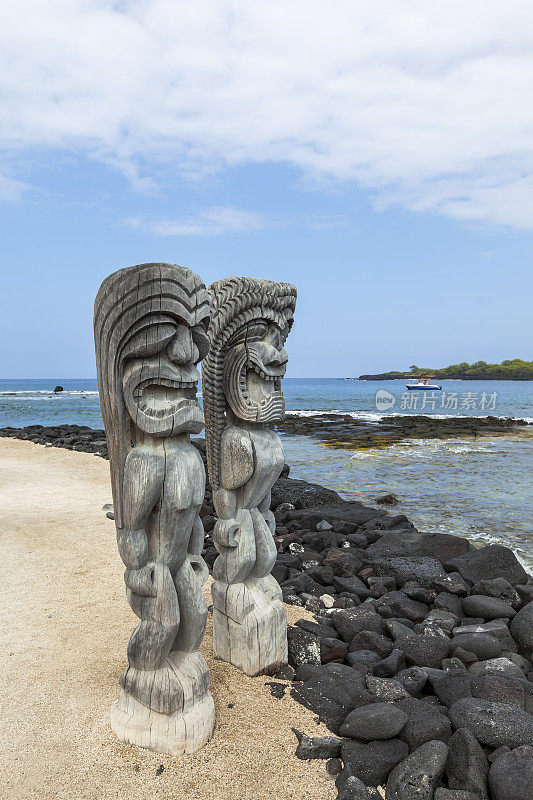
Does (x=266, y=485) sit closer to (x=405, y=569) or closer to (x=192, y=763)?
(x=192, y=763)

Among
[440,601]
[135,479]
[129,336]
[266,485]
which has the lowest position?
[440,601]

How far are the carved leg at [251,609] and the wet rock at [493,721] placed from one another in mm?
1245

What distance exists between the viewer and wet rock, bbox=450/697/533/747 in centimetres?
321

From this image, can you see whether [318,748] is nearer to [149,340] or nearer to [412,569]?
[149,340]

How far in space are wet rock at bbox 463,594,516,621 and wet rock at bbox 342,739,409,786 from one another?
264cm

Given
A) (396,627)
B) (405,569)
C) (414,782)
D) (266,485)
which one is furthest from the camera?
(405,569)

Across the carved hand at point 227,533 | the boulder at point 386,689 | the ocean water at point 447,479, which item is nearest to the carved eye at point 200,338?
the carved hand at point 227,533

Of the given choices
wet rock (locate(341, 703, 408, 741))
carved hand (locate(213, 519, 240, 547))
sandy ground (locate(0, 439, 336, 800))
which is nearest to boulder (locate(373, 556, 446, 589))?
sandy ground (locate(0, 439, 336, 800))

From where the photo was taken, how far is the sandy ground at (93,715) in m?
2.82

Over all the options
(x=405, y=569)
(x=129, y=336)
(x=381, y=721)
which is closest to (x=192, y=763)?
(x=381, y=721)

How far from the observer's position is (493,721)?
3.29 m

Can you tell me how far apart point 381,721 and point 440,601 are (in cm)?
261

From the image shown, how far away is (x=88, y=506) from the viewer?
849 cm

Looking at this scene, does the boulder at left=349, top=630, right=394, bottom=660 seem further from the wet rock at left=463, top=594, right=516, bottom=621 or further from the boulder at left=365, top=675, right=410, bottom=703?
the wet rock at left=463, top=594, right=516, bottom=621
